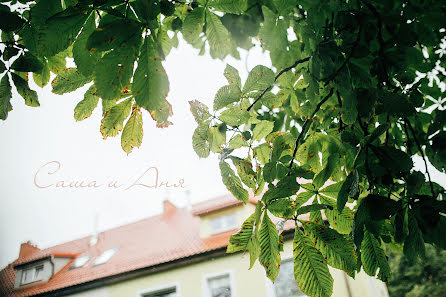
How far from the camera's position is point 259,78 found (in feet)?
2.96

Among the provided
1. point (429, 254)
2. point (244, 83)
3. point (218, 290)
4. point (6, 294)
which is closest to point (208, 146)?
point (244, 83)

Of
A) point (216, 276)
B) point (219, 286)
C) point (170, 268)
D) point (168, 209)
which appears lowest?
point (219, 286)

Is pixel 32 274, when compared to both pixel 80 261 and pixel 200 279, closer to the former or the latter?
pixel 80 261

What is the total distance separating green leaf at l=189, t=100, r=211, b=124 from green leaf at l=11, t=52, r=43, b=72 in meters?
0.56

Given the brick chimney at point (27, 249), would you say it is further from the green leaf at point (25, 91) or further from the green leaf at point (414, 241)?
the green leaf at point (414, 241)

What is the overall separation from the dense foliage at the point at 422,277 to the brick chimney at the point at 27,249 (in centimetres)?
1592

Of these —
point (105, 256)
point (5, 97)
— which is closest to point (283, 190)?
point (5, 97)

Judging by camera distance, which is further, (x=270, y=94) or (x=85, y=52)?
(x=270, y=94)

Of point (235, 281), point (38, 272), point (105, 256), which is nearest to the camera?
point (235, 281)

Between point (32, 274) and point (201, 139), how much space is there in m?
12.2

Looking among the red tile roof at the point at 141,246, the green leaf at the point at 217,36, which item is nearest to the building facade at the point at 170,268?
the red tile roof at the point at 141,246

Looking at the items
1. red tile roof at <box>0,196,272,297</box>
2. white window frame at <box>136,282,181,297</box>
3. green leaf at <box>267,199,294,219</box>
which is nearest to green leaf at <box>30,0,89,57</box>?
Result: green leaf at <box>267,199,294,219</box>

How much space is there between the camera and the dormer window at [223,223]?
832 centimetres

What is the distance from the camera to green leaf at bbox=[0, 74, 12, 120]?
0.87 m
